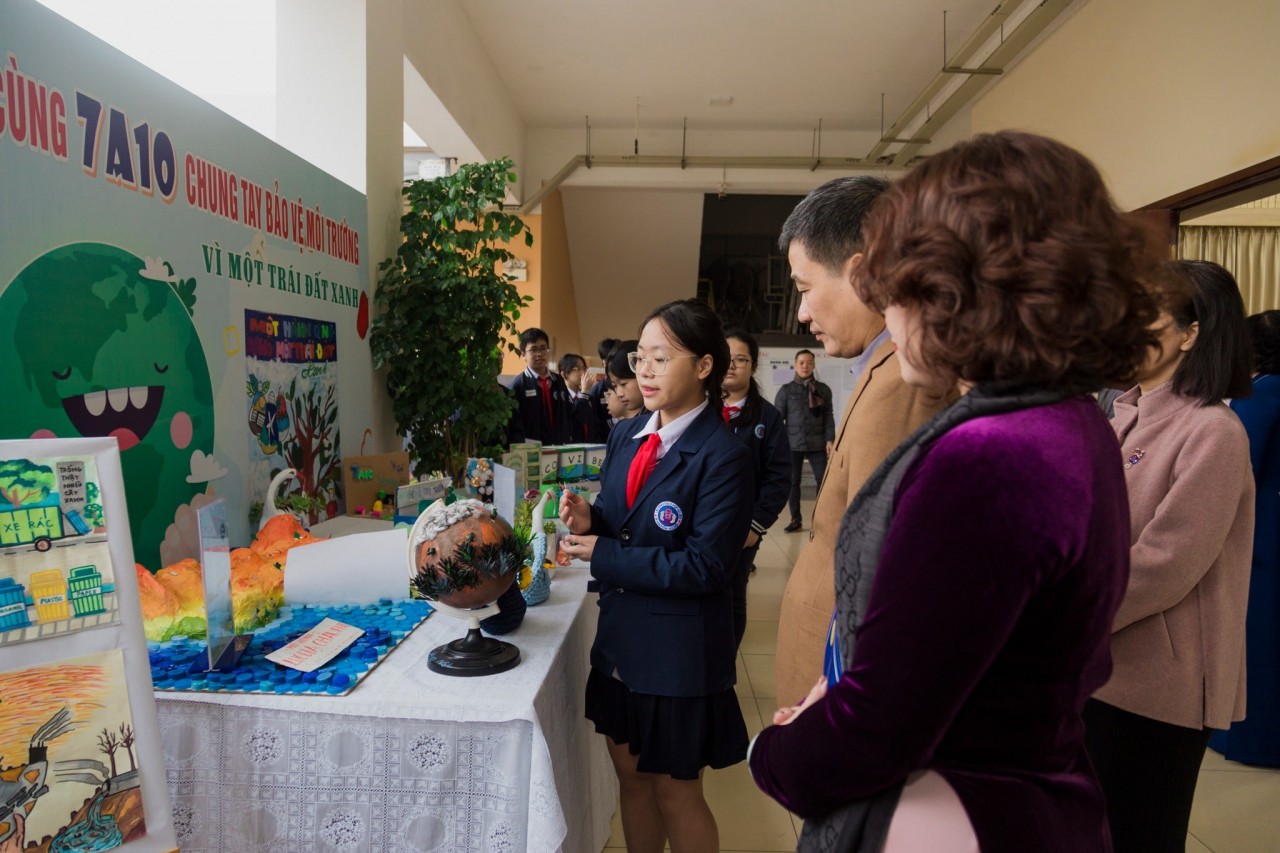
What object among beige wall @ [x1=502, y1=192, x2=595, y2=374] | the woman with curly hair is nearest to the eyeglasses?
the woman with curly hair

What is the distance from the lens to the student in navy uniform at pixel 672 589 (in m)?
1.66

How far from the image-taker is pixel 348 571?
1944 mm

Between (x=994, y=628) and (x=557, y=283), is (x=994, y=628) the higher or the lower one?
the lower one

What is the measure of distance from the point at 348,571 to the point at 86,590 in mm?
817

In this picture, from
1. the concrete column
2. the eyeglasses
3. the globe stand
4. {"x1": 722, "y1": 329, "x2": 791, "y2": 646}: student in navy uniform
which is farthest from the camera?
the concrete column

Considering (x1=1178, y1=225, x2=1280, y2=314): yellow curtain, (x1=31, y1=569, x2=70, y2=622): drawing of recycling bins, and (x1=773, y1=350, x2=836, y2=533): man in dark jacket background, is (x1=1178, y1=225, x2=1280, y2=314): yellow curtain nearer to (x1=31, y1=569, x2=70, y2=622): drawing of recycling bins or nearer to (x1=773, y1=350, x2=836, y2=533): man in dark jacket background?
(x1=773, y1=350, x2=836, y2=533): man in dark jacket background

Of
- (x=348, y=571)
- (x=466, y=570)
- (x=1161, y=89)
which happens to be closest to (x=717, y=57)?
(x=1161, y=89)

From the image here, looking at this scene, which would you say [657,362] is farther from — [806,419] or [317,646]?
[806,419]

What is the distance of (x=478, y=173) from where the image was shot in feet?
13.0

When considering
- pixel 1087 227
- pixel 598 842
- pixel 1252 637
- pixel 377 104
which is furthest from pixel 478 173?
pixel 1252 637

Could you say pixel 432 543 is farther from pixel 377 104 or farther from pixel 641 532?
pixel 377 104

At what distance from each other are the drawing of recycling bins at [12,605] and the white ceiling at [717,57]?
5750 mm

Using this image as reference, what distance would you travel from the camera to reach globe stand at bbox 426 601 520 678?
5.03ft

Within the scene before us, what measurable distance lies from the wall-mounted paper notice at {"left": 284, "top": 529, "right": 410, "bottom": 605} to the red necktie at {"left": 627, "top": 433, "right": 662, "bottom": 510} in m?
0.62
